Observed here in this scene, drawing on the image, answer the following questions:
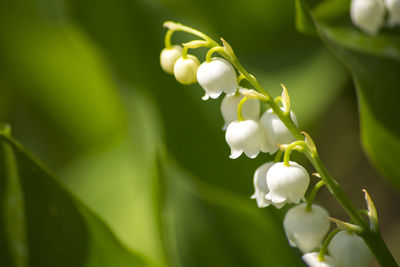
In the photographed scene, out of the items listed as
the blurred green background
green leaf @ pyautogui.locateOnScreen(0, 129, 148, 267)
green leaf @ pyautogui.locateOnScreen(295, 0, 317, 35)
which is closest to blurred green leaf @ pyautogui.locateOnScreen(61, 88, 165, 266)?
the blurred green background

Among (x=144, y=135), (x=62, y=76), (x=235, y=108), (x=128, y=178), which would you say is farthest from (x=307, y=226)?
(x=62, y=76)

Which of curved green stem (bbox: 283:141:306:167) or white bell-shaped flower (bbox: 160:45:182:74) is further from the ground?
white bell-shaped flower (bbox: 160:45:182:74)

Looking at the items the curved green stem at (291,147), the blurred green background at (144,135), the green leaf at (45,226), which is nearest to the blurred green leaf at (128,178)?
the blurred green background at (144,135)

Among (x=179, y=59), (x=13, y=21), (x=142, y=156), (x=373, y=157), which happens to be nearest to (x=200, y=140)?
(x=142, y=156)

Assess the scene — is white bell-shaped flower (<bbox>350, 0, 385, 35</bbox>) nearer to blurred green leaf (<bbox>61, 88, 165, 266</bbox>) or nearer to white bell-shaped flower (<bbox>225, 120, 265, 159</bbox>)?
white bell-shaped flower (<bbox>225, 120, 265, 159</bbox>)

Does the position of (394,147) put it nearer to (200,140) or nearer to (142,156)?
(200,140)

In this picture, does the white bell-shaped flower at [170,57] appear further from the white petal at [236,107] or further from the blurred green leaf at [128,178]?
the blurred green leaf at [128,178]
